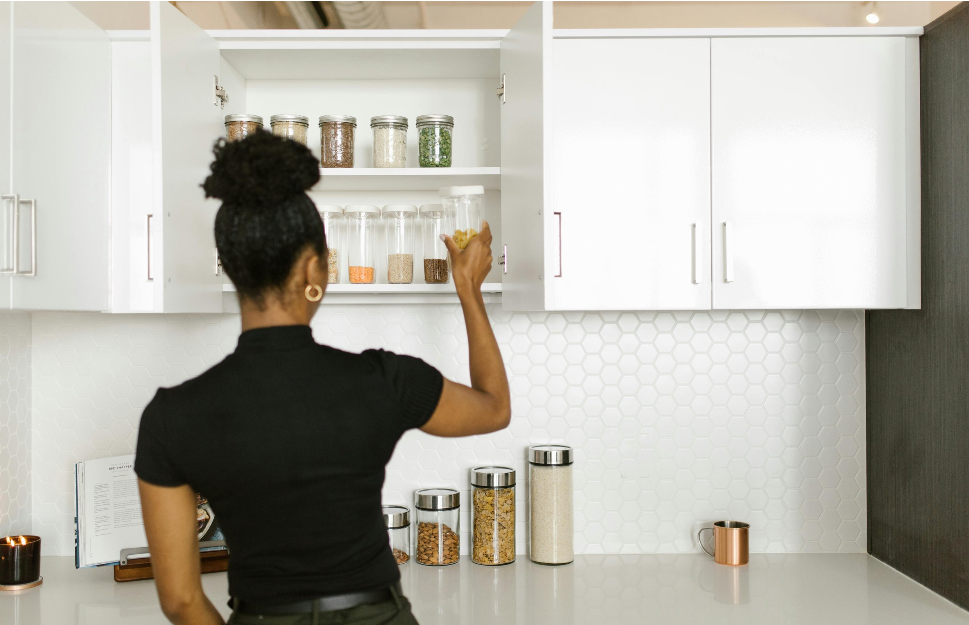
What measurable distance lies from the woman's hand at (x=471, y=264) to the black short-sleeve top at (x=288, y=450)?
55 centimetres

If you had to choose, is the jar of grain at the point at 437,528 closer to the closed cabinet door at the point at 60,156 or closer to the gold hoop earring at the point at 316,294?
the closed cabinet door at the point at 60,156

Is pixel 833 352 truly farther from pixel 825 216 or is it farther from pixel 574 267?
pixel 574 267

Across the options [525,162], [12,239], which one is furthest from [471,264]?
[12,239]

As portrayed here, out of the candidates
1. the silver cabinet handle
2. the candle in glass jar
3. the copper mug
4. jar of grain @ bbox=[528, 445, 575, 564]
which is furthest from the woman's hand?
the candle in glass jar

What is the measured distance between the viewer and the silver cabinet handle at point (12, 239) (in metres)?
1.57

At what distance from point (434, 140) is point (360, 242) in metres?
0.33

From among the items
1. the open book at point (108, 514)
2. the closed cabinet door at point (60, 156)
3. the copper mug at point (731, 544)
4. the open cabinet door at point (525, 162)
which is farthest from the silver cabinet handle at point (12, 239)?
the copper mug at point (731, 544)

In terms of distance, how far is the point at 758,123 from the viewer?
75.6 inches

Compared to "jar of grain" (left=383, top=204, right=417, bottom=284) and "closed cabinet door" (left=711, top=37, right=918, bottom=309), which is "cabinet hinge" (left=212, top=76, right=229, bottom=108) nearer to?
"jar of grain" (left=383, top=204, right=417, bottom=284)

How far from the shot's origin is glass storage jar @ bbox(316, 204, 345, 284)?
2.04 metres

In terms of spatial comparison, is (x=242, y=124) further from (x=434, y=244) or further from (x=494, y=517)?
(x=494, y=517)

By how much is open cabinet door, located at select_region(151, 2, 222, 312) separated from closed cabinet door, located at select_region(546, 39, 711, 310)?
834 millimetres

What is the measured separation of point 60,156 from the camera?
5.74 feet

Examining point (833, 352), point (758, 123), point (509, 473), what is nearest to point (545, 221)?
point (758, 123)
